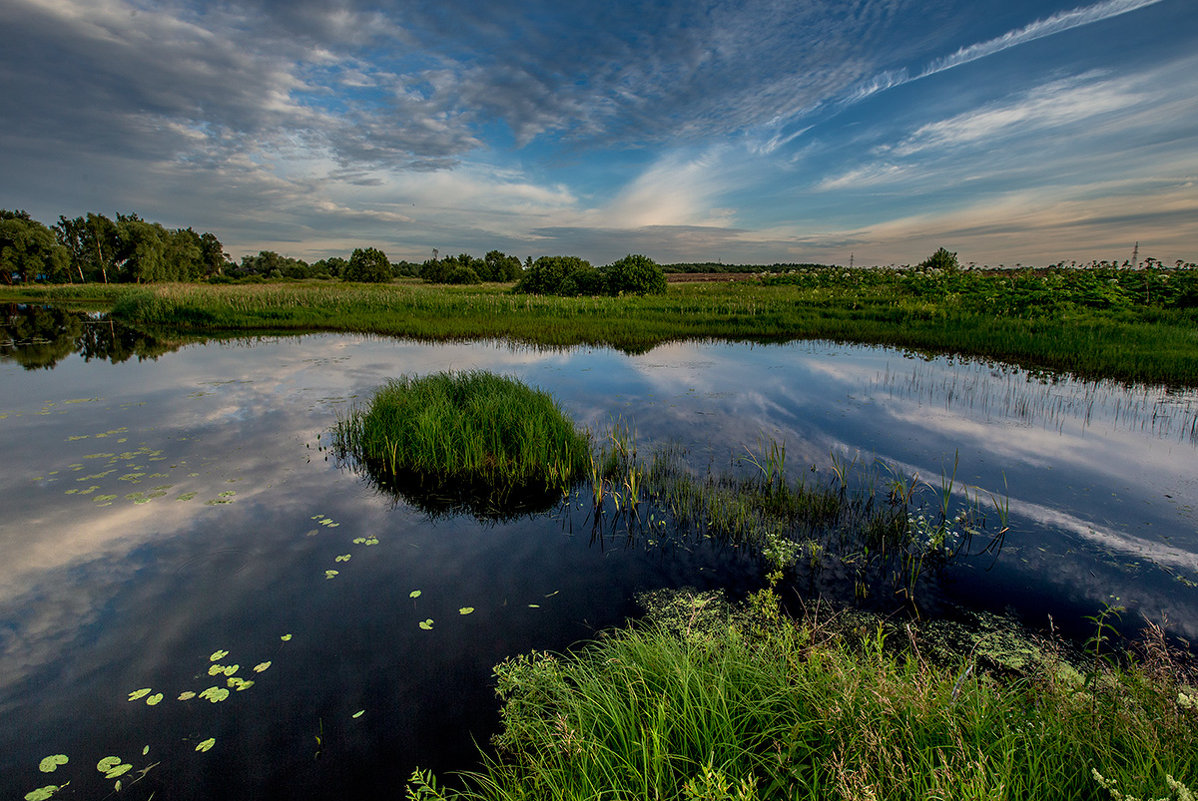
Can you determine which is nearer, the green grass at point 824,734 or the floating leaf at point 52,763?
the green grass at point 824,734

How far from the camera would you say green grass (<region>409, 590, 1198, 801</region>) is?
230cm

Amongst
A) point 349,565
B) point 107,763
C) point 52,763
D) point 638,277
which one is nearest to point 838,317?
point 638,277

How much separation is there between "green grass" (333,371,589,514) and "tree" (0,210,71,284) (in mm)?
93441

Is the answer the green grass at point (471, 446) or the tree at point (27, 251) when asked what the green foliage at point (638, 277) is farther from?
the tree at point (27, 251)

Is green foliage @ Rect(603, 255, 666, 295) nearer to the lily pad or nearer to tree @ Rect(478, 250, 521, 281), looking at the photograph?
the lily pad

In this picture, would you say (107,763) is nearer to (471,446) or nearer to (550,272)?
(471,446)

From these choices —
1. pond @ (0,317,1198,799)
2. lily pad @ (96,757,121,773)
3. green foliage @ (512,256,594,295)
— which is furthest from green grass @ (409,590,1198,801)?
green foliage @ (512,256,594,295)

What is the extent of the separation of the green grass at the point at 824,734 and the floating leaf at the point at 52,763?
96.4 inches

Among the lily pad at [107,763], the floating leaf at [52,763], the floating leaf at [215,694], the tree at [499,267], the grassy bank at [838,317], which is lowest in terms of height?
the floating leaf at [215,694]

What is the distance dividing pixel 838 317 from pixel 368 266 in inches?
3459

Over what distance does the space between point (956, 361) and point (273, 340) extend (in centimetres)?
2868

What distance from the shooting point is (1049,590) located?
515 centimetres

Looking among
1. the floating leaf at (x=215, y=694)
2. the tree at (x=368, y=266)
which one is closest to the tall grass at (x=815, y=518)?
the floating leaf at (x=215, y=694)

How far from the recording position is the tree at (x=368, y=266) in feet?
298
